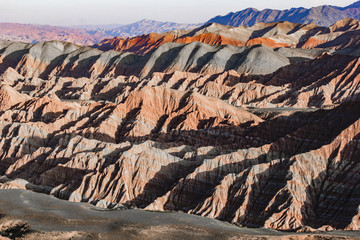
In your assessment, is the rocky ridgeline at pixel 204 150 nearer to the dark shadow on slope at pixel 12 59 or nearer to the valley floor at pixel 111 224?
the valley floor at pixel 111 224

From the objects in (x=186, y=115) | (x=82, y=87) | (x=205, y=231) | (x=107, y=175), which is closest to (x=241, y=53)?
(x=82, y=87)

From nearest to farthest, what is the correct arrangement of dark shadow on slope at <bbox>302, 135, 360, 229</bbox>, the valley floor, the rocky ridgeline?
the valley floor, dark shadow on slope at <bbox>302, 135, 360, 229</bbox>, the rocky ridgeline

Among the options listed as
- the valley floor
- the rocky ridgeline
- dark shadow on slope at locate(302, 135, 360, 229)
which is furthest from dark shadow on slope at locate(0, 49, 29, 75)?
dark shadow on slope at locate(302, 135, 360, 229)

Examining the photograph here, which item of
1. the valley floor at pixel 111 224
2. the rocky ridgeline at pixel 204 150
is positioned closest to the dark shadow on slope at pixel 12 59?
the rocky ridgeline at pixel 204 150

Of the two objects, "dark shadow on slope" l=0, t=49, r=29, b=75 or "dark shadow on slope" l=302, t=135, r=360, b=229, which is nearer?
"dark shadow on slope" l=302, t=135, r=360, b=229

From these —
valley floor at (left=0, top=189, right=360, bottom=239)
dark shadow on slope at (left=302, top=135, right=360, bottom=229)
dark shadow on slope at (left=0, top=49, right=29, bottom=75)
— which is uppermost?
dark shadow on slope at (left=0, top=49, right=29, bottom=75)

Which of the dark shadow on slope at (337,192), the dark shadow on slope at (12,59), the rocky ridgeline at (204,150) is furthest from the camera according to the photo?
the dark shadow on slope at (12,59)

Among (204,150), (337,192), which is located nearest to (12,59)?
(204,150)

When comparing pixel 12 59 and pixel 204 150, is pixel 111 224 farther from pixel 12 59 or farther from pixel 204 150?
pixel 12 59

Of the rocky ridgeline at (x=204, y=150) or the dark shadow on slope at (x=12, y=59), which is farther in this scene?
the dark shadow on slope at (x=12, y=59)

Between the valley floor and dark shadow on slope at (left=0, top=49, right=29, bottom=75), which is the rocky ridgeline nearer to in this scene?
the valley floor
